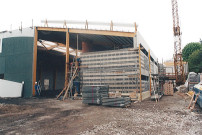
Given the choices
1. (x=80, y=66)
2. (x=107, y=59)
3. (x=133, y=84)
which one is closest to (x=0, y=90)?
(x=80, y=66)

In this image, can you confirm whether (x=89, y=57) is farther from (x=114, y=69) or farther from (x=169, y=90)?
(x=169, y=90)

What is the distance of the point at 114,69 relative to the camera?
14414mm

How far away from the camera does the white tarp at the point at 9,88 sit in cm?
1677

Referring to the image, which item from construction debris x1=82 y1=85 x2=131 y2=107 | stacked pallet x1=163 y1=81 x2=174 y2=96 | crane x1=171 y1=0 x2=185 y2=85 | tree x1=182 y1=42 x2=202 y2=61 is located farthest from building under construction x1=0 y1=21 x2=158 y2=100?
tree x1=182 y1=42 x2=202 y2=61

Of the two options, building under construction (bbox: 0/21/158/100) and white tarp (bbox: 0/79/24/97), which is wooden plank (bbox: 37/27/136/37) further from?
white tarp (bbox: 0/79/24/97)

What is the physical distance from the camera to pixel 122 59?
46.9ft

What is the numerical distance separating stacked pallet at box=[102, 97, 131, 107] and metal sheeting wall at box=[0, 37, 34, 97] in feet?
34.1

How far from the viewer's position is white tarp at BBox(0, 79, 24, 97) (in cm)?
1677

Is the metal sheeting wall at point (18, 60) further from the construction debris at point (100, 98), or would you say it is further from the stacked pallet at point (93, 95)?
the construction debris at point (100, 98)

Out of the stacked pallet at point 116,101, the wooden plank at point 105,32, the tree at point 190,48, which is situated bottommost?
the stacked pallet at point 116,101

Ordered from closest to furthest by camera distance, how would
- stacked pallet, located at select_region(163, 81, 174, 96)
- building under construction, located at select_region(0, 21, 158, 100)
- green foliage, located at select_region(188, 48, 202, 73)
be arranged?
1. building under construction, located at select_region(0, 21, 158, 100)
2. stacked pallet, located at select_region(163, 81, 174, 96)
3. green foliage, located at select_region(188, 48, 202, 73)

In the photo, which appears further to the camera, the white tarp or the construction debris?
the white tarp

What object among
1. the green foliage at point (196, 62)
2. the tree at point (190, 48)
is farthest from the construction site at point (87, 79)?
the tree at point (190, 48)

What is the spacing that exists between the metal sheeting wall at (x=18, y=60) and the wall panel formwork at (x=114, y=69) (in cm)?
651
